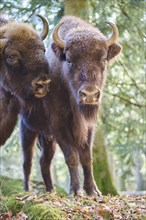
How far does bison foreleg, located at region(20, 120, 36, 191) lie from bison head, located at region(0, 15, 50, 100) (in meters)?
1.62

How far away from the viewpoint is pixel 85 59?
7.39 metres

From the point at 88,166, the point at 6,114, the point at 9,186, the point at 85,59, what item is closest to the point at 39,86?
the point at 85,59

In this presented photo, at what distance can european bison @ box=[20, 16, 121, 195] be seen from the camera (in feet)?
24.1

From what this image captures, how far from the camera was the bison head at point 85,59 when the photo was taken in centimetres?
712

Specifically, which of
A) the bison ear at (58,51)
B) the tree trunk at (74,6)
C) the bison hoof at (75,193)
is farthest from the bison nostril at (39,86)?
the tree trunk at (74,6)

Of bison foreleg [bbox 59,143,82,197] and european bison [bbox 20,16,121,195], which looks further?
bison foreleg [bbox 59,143,82,197]

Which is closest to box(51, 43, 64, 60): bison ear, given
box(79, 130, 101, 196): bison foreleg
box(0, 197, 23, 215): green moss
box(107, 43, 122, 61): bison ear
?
box(107, 43, 122, 61): bison ear

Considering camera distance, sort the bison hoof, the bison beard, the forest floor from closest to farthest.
Result: the forest floor → the bison beard → the bison hoof

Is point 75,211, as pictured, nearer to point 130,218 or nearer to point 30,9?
point 130,218

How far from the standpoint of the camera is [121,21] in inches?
465

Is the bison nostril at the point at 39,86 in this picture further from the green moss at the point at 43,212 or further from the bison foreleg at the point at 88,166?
the green moss at the point at 43,212

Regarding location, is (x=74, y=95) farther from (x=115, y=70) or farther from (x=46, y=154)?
(x=115, y=70)

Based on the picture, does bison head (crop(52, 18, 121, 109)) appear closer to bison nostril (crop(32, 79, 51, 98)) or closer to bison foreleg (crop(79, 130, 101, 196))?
bison nostril (crop(32, 79, 51, 98))

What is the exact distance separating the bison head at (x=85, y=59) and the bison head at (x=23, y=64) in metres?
0.36
